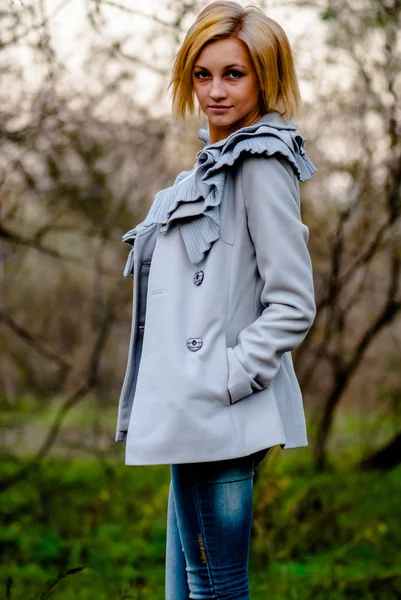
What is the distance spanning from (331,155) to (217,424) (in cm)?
405

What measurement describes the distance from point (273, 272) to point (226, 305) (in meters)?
0.14

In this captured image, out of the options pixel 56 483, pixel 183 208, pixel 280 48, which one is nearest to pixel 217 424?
pixel 183 208

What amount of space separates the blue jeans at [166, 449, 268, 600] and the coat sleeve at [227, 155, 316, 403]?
8.2 inches

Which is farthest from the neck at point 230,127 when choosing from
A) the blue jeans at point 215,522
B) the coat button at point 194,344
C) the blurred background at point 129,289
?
the blurred background at point 129,289

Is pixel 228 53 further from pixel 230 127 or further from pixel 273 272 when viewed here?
pixel 273 272

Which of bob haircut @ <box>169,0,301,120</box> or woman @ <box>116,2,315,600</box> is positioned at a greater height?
bob haircut @ <box>169,0,301,120</box>

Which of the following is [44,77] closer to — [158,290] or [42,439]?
[158,290]

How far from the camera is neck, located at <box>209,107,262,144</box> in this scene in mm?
2166

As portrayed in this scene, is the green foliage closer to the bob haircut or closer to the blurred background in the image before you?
the blurred background

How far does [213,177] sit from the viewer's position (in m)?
2.04

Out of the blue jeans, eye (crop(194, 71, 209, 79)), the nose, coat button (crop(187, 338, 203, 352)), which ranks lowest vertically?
the blue jeans

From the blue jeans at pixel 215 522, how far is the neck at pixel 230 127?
0.86 meters

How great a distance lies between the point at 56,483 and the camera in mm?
6145

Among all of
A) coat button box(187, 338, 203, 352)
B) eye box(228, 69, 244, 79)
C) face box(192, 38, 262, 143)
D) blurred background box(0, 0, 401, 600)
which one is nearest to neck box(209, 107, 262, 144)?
face box(192, 38, 262, 143)
